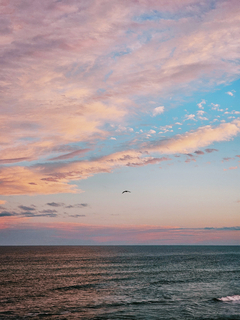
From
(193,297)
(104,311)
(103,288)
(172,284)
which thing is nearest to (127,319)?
(104,311)

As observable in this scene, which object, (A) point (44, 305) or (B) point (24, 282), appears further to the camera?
(B) point (24, 282)

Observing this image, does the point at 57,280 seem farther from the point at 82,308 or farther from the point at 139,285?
the point at 82,308

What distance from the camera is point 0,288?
205ft

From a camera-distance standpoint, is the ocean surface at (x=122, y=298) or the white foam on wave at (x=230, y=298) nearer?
the ocean surface at (x=122, y=298)

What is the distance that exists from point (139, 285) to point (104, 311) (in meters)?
24.5

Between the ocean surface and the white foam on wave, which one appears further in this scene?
the white foam on wave

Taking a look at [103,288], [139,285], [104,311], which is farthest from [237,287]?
[104,311]

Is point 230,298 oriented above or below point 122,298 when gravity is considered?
below

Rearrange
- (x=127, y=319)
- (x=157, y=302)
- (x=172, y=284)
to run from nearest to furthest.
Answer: (x=127, y=319), (x=157, y=302), (x=172, y=284)

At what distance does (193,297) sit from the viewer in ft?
174

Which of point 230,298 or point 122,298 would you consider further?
point 122,298

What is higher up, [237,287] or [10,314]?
[10,314]

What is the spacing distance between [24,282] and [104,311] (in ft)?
119

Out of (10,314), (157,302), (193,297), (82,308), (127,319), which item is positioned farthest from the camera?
(193,297)
